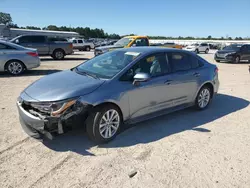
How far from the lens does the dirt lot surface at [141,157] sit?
9.51ft

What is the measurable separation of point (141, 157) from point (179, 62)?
2.46 meters

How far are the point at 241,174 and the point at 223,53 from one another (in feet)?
56.7

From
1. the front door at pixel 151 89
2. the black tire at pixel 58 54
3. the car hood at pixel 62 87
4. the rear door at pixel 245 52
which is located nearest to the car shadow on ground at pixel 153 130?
the front door at pixel 151 89

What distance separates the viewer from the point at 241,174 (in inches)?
121

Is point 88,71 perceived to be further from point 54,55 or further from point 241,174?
point 54,55

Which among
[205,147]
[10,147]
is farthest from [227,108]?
[10,147]

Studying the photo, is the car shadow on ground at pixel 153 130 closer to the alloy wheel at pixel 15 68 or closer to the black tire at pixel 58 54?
the alloy wheel at pixel 15 68

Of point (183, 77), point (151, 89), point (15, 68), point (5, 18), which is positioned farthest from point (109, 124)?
point (5, 18)

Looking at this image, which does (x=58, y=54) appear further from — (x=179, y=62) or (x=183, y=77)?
(x=183, y=77)

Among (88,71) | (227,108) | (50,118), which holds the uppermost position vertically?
(88,71)

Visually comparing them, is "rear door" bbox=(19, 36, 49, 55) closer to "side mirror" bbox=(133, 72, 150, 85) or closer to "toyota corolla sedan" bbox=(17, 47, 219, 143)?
"toyota corolla sedan" bbox=(17, 47, 219, 143)

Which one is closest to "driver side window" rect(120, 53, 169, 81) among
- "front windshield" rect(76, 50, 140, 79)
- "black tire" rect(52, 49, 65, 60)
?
"front windshield" rect(76, 50, 140, 79)

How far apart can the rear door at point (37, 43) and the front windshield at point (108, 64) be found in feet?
41.5

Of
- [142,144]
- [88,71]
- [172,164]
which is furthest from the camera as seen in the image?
[88,71]
